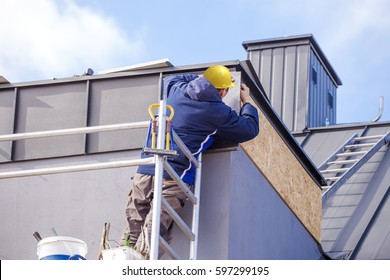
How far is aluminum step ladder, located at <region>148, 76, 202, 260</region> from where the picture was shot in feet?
24.8

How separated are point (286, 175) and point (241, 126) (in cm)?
213

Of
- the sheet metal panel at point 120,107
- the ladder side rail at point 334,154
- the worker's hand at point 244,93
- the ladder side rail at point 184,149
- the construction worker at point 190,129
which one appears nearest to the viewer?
the ladder side rail at point 184,149

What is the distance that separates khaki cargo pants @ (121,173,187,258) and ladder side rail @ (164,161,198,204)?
0.34ft

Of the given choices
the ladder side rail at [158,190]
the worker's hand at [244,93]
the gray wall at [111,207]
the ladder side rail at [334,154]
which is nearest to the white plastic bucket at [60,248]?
the ladder side rail at [158,190]

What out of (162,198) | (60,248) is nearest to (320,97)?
(162,198)

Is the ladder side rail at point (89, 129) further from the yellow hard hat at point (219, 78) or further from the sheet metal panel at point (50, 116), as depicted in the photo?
the sheet metal panel at point (50, 116)

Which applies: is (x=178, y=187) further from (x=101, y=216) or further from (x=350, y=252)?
(x=350, y=252)

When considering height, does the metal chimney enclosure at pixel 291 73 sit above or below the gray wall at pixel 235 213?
above

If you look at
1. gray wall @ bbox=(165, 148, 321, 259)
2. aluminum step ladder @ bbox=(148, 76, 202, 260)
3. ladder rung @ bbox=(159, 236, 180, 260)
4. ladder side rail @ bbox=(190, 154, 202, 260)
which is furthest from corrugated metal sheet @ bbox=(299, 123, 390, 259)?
ladder rung @ bbox=(159, 236, 180, 260)

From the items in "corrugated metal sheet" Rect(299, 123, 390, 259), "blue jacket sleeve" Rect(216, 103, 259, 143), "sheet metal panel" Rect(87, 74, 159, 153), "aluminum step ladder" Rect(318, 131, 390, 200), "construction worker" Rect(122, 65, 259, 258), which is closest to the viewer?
"construction worker" Rect(122, 65, 259, 258)

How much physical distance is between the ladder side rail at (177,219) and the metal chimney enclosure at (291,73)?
11134 mm

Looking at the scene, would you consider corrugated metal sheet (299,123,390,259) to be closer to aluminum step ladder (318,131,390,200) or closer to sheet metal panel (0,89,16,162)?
aluminum step ladder (318,131,390,200)

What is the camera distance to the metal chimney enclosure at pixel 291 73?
19.9 metres

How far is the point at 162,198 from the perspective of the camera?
7863 millimetres
